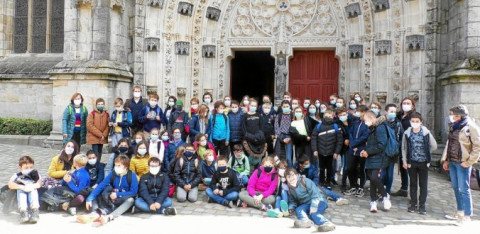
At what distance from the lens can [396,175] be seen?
333 inches

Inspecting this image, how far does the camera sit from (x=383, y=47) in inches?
399

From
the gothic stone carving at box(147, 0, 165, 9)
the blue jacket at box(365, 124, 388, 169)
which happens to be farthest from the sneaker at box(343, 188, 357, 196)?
the gothic stone carving at box(147, 0, 165, 9)

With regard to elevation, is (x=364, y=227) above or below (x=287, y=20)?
below

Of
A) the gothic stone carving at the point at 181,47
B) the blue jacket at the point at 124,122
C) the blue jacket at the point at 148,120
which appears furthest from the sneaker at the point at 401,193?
the gothic stone carving at the point at 181,47

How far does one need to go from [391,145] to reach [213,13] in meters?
7.11

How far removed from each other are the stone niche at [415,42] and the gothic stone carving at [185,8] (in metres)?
5.86

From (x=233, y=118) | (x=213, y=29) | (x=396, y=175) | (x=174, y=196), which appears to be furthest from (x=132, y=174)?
(x=213, y=29)

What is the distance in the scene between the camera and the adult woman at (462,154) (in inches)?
205

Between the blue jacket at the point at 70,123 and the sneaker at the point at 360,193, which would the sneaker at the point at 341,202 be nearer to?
the sneaker at the point at 360,193

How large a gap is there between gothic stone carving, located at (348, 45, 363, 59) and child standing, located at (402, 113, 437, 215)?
202 inches

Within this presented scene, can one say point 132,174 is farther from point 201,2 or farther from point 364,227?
point 201,2

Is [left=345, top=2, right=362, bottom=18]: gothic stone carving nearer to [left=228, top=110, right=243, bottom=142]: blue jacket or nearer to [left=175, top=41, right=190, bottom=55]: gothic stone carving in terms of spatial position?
[left=175, top=41, right=190, bottom=55]: gothic stone carving

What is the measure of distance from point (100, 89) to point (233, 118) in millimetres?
4531

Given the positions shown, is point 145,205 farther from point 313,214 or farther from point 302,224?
point 313,214
